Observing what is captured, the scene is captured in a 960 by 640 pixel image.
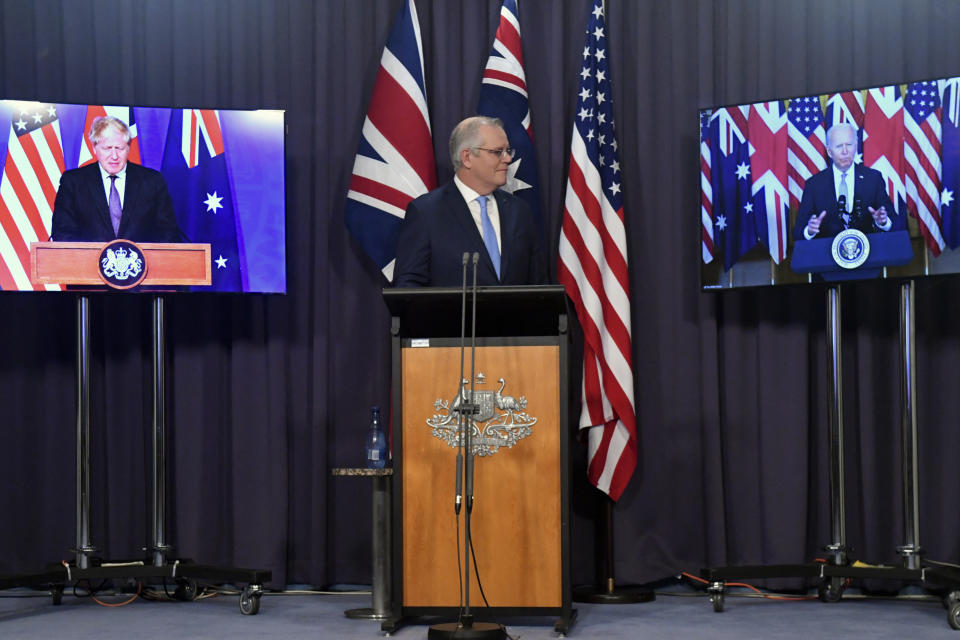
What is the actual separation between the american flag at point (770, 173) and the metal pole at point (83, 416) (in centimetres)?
270

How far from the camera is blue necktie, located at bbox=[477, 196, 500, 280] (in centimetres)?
402

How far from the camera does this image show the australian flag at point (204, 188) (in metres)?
4.23

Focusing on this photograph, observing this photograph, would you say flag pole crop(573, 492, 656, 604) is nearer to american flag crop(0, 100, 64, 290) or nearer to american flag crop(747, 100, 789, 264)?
american flag crop(747, 100, 789, 264)

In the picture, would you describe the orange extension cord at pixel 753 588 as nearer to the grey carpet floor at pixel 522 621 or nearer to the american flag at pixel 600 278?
the grey carpet floor at pixel 522 621

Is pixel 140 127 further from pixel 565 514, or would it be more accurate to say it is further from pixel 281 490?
pixel 565 514

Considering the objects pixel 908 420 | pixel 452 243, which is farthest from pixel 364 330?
pixel 908 420

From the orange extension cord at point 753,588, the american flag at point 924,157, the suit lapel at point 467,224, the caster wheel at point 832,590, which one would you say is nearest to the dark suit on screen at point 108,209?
the suit lapel at point 467,224

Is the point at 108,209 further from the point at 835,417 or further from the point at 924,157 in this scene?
the point at 924,157

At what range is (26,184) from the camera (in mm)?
4105

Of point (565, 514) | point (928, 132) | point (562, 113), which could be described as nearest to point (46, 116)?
point (562, 113)

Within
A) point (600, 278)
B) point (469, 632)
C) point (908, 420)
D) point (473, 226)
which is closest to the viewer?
point (469, 632)

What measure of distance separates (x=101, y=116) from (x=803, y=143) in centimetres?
277

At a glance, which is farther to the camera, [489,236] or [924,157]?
[489,236]

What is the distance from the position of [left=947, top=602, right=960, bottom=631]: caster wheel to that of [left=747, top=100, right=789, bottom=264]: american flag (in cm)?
139
